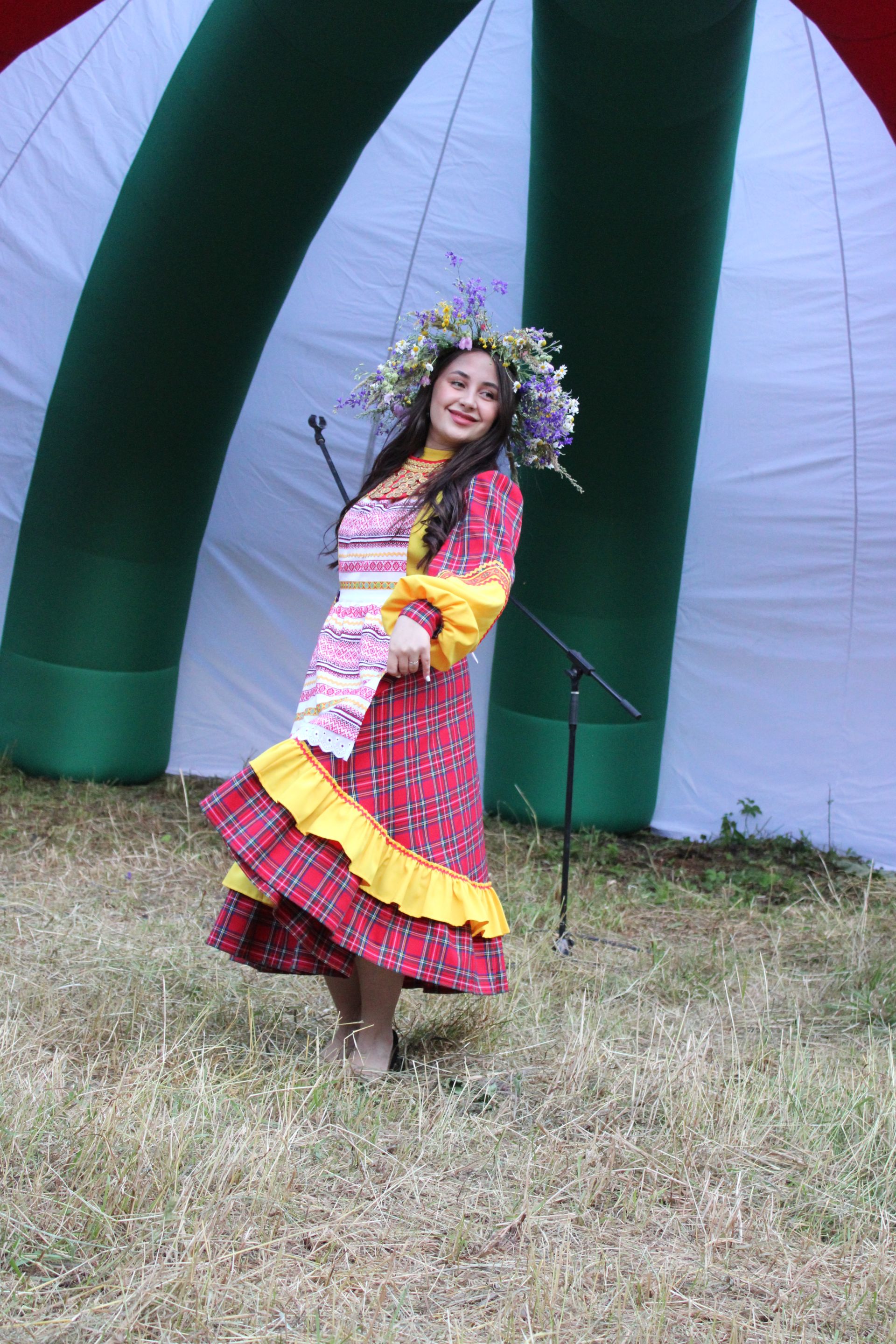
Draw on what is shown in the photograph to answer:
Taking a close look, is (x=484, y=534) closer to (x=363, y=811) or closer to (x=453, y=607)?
(x=453, y=607)

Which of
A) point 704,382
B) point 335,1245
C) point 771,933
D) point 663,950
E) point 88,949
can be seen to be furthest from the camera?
point 704,382

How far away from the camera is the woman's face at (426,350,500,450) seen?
258cm

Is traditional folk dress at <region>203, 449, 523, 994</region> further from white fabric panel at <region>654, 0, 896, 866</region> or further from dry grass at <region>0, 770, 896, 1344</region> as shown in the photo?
white fabric panel at <region>654, 0, 896, 866</region>

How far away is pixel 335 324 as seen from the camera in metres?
5.32

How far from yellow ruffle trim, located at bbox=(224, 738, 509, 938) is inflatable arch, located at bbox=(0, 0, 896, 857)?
7.15ft

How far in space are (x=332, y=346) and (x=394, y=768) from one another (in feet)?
11.1

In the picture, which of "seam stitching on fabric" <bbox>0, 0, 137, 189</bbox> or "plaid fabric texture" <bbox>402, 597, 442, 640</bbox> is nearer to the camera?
"plaid fabric texture" <bbox>402, 597, 442, 640</bbox>

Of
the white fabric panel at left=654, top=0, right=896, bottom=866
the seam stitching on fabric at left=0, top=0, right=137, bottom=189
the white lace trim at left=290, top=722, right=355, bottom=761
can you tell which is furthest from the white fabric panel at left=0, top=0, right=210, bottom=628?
the white lace trim at left=290, top=722, right=355, bottom=761

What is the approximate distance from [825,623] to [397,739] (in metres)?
3.27

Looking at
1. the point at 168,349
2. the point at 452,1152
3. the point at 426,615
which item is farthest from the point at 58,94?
the point at 452,1152

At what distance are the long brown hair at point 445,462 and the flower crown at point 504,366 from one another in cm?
3

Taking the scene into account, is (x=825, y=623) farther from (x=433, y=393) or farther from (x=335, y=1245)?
(x=335, y=1245)

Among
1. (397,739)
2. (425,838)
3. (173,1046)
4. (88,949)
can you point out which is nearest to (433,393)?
(397,739)

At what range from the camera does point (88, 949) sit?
3.10 metres
